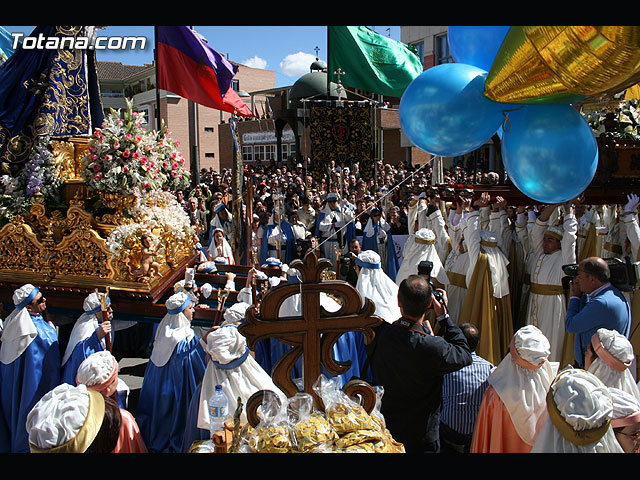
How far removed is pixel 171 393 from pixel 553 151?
11.3ft

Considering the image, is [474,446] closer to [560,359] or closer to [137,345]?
[560,359]

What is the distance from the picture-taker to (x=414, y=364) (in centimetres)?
311

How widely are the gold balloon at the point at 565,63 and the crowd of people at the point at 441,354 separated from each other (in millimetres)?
1170

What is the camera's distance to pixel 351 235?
34.0 ft

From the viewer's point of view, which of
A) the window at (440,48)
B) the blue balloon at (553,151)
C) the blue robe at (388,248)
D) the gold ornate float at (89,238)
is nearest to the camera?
the blue balloon at (553,151)

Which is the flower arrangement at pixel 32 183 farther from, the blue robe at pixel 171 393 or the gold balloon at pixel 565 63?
the gold balloon at pixel 565 63

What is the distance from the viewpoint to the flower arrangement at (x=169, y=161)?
266 inches

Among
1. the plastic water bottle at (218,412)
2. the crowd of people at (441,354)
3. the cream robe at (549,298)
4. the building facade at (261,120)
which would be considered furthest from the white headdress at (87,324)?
the building facade at (261,120)

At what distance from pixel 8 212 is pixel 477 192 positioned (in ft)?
18.6

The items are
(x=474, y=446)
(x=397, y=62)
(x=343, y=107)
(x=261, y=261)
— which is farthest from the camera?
(x=343, y=107)

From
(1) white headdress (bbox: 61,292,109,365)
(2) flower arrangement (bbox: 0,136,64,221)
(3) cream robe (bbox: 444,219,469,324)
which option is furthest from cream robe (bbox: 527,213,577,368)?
(2) flower arrangement (bbox: 0,136,64,221)

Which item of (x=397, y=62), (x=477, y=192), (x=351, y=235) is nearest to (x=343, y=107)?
(x=397, y=62)

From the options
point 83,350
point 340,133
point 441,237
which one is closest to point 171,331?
point 83,350

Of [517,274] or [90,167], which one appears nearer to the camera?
[90,167]
